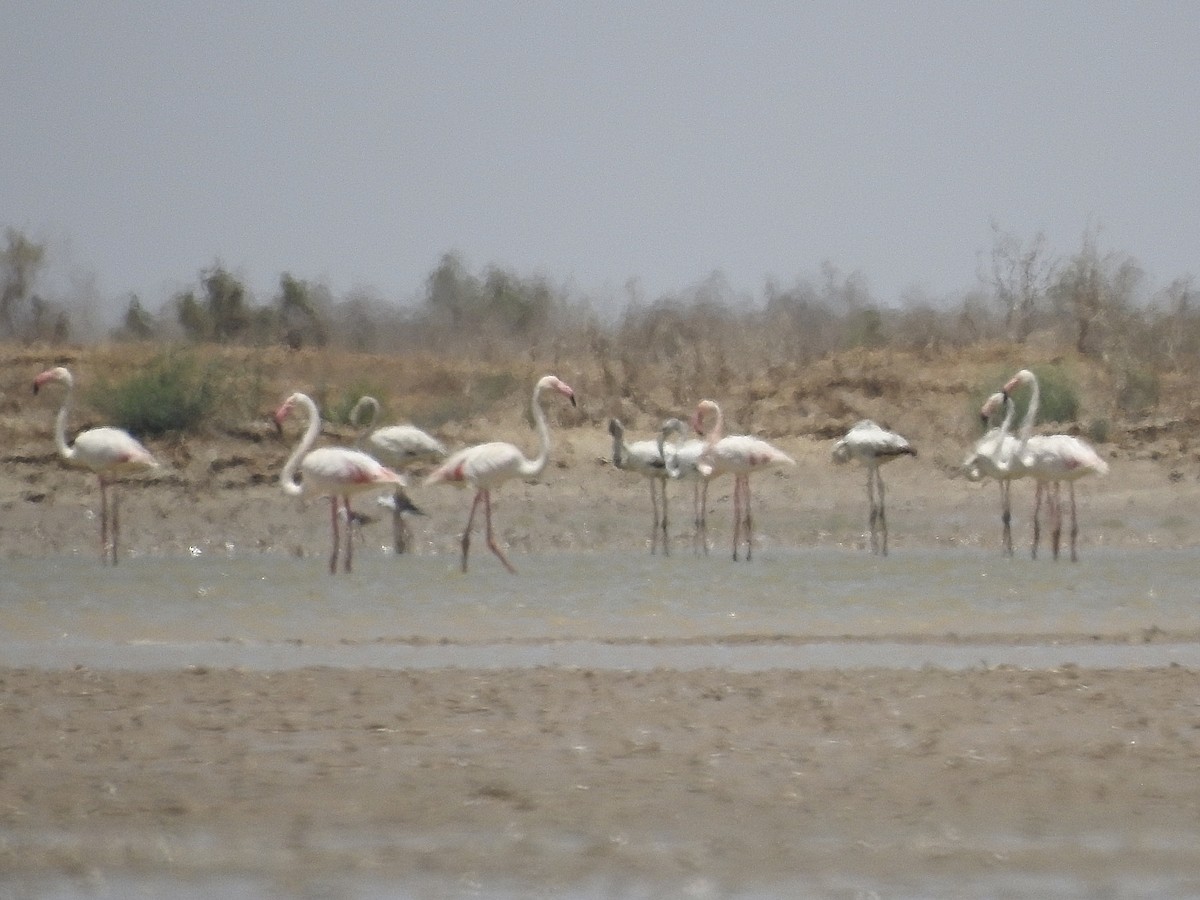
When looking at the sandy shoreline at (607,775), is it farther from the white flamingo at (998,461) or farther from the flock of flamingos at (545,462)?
the white flamingo at (998,461)

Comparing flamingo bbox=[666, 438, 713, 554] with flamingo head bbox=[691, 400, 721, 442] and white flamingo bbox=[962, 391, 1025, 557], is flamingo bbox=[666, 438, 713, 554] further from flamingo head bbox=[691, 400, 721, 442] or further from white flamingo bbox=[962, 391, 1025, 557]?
white flamingo bbox=[962, 391, 1025, 557]

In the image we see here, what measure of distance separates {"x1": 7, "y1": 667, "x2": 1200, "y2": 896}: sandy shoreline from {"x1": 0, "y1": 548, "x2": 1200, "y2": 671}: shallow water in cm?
119

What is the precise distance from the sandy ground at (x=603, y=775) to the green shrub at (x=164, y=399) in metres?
15.0

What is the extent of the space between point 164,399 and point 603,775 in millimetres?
18494

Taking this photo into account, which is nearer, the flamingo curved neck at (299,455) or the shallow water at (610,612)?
the shallow water at (610,612)

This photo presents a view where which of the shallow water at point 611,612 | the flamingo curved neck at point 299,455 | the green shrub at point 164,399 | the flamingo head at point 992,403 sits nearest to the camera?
the shallow water at point 611,612

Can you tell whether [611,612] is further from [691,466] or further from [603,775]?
[691,466]

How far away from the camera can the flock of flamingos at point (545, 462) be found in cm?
1866

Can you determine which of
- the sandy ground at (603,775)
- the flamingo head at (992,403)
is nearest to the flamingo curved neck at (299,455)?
the flamingo head at (992,403)

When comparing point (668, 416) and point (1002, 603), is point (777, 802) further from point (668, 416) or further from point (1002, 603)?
point (668, 416)

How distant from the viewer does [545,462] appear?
787 inches

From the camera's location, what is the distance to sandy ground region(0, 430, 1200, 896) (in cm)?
710

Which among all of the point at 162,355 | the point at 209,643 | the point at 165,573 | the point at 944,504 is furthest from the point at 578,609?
the point at 162,355

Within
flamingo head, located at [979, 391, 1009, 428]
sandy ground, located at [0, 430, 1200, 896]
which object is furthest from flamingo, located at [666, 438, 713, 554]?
sandy ground, located at [0, 430, 1200, 896]
